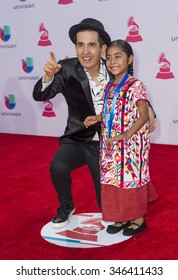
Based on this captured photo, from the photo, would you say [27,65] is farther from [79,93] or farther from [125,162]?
[125,162]

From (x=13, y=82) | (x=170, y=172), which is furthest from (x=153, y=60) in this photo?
(x=13, y=82)

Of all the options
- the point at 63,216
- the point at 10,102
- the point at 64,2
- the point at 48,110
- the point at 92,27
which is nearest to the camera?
the point at 92,27

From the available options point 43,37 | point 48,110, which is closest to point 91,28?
point 43,37

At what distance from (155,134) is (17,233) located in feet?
9.21

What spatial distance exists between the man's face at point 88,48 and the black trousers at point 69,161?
0.50 metres

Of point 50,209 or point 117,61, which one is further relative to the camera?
point 50,209

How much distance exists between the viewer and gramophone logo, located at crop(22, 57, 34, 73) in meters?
5.68

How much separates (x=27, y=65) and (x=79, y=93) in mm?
3350

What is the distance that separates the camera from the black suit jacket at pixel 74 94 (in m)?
2.52

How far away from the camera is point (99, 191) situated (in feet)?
8.89

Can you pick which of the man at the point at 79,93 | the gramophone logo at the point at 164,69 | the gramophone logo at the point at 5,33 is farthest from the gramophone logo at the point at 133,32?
the man at the point at 79,93

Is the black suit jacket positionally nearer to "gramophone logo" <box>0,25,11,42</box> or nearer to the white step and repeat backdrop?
the white step and repeat backdrop

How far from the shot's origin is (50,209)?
3.05m

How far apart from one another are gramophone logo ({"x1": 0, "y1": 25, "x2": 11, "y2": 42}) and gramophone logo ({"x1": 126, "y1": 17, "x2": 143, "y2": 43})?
5.74 ft
